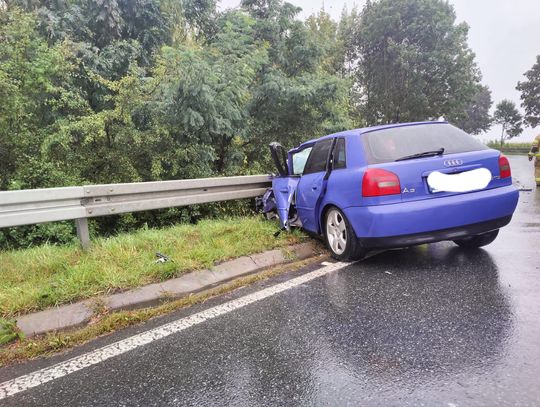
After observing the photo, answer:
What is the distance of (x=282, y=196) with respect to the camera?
5.68m

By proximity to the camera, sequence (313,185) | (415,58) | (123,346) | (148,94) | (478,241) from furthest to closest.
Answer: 1. (415,58)
2. (148,94)
3. (313,185)
4. (478,241)
5. (123,346)

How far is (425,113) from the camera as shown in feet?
101

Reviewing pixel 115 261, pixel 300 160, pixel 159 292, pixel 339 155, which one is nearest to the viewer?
pixel 159 292

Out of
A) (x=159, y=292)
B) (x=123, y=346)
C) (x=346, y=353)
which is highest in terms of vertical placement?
(x=159, y=292)

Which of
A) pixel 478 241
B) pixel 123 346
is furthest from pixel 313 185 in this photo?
pixel 123 346

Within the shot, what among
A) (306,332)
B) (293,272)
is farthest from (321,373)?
(293,272)

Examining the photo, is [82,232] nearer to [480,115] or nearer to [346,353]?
[346,353]

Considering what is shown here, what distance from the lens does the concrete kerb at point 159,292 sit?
3.07 m

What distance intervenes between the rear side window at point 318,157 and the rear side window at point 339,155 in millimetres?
201

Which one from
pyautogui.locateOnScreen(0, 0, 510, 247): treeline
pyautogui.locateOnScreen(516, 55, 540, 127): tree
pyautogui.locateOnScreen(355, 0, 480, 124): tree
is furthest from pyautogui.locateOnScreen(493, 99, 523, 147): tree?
pyautogui.locateOnScreen(0, 0, 510, 247): treeline

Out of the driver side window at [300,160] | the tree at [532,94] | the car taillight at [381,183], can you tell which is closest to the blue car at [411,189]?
the car taillight at [381,183]

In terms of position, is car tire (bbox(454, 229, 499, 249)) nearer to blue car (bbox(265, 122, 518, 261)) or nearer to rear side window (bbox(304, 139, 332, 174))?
blue car (bbox(265, 122, 518, 261))

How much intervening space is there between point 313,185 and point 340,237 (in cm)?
80

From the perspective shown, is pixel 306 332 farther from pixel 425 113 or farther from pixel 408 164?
pixel 425 113
